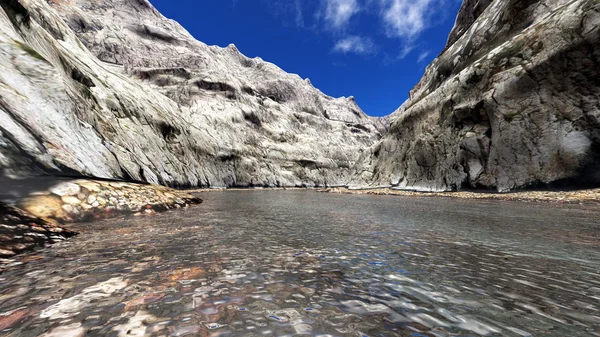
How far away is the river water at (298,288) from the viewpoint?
1704mm

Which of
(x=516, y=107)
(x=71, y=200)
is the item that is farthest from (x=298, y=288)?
(x=516, y=107)

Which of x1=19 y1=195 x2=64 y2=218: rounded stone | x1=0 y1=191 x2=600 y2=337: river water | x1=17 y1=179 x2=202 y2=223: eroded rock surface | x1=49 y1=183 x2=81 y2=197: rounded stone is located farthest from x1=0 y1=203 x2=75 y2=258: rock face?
x1=49 y1=183 x2=81 y2=197: rounded stone

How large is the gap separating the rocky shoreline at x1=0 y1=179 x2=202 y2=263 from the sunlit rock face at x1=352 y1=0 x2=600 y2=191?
933 inches

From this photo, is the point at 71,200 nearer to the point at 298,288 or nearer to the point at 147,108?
the point at 298,288

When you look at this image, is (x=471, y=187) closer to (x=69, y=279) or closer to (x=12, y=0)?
(x=69, y=279)

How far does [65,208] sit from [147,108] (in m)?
32.6

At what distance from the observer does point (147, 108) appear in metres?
33.8

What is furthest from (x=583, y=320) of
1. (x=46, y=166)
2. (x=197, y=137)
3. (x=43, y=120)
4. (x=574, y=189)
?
(x=197, y=137)

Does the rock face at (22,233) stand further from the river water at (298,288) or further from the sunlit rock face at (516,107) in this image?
the sunlit rock face at (516,107)

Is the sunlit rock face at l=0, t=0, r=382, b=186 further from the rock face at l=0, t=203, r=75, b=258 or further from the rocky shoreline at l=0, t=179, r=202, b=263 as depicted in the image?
the rock face at l=0, t=203, r=75, b=258

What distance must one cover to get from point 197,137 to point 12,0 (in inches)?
1112

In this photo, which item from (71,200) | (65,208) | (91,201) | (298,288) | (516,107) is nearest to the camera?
(298,288)

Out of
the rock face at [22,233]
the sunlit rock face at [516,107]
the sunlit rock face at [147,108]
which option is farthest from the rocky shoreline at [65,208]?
the sunlit rock face at [516,107]

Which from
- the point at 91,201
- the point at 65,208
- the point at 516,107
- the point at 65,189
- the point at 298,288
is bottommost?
the point at 298,288
